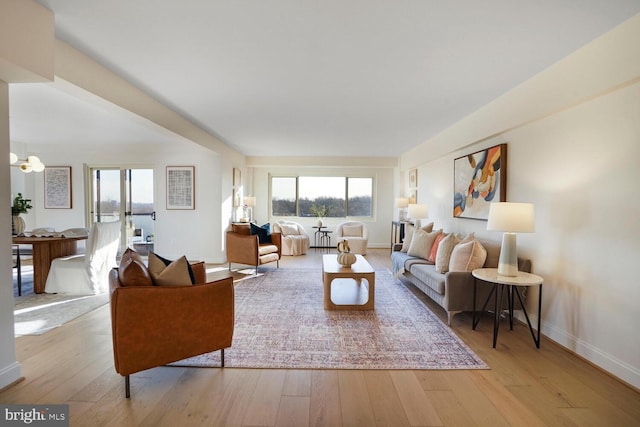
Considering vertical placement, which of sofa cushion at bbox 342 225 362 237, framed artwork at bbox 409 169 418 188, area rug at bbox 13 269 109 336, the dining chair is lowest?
area rug at bbox 13 269 109 336

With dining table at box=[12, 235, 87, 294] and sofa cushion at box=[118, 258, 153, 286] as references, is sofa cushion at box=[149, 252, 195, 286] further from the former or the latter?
dining table at box=[12, 235, 87, 294]

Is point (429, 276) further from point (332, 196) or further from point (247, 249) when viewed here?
point (332, 196)

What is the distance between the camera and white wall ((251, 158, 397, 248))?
886 centimetres

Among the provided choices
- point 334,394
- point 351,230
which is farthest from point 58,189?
point 334,394

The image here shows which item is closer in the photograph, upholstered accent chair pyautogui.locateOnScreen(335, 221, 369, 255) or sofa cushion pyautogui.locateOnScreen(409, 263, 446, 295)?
sofa cushion pyautogui.locateOnScreen(409, 263, 446, 295)

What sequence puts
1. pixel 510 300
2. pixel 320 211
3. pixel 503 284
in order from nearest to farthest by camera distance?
pixel 503 284 < pixel 510 300 < pixel 320 211

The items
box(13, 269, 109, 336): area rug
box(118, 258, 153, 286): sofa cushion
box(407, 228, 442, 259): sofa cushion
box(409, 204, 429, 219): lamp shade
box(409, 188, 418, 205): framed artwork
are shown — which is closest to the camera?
box(118, 258, 153, 286): sofa cushion

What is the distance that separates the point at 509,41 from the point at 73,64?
134 inches

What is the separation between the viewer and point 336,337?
296cm

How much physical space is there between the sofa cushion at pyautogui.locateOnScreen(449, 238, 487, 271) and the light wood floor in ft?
2.99

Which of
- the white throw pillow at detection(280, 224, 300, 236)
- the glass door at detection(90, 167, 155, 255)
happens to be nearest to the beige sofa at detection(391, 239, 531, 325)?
the white throw pillow at detection(280, 224, 300, 236)

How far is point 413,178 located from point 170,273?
5.93 m

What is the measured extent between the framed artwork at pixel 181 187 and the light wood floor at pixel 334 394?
13.6ft

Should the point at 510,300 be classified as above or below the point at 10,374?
above
